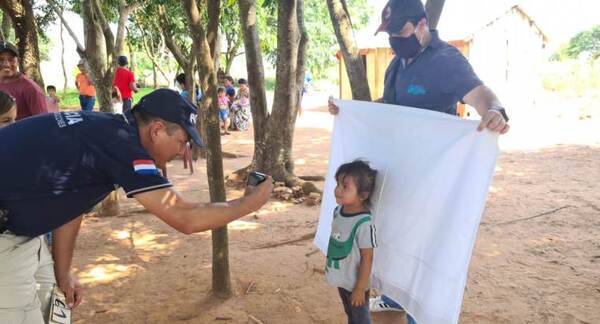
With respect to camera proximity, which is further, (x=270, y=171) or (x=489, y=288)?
(x=270, y=171)

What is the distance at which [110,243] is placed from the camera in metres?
5.00

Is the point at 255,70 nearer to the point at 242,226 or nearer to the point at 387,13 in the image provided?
the point at 242,226

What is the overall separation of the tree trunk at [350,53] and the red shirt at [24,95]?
2.49 metres

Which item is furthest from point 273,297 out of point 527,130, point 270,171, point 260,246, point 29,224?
point 527,130

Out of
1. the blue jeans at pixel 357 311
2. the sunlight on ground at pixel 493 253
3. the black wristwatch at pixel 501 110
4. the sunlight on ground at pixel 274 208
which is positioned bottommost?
the sunlight on ground at pixel 493 253

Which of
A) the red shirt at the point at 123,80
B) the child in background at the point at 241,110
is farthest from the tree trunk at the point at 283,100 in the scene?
the child in background at the point at 241,110

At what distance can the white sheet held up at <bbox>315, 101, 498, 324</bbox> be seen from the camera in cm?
233

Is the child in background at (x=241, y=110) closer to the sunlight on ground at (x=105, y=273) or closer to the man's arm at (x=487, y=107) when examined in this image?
the sunlight on ground at (x=105, y=273)

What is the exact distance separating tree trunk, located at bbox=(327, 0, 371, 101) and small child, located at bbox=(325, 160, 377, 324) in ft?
4.34

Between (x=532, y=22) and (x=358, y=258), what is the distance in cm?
1739

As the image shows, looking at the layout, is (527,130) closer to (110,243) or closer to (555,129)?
(555,129)

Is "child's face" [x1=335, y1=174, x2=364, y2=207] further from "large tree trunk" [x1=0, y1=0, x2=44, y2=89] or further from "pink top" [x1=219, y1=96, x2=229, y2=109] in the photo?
"pink top" [x1=219, y1=96, x2=229, y2=109]

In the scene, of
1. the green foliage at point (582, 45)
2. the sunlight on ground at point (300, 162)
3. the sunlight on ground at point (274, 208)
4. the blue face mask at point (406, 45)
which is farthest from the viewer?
the green foliage at point (582, 45)

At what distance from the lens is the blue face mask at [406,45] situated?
2764 mm
